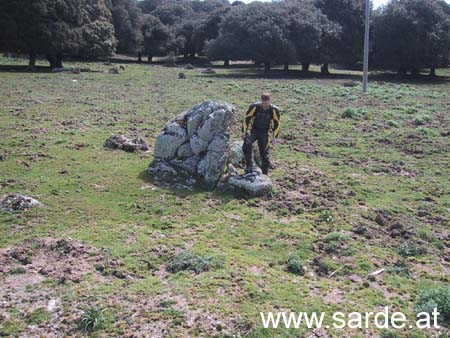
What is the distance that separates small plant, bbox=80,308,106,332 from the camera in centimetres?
584

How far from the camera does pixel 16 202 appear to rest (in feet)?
30.1

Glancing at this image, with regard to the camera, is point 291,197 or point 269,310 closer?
point 269,310

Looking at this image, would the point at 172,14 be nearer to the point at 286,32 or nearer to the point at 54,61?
the point at 286,32

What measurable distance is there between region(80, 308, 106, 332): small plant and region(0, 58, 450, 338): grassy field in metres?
0.03

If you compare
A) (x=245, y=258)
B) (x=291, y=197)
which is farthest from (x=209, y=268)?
(x=291, y=197)

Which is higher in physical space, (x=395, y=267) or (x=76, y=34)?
(x=76, y=34)

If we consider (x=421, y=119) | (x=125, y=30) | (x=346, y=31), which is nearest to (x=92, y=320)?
(x=421, y=119)

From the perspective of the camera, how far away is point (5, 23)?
1526 inches

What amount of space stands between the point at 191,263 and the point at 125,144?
6.90 metres

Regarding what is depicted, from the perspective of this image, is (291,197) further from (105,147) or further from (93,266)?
(105,147)

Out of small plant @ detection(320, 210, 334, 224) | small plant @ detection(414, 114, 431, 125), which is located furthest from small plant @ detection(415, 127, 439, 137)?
small plant @ detection(320, 210, 334, 224)

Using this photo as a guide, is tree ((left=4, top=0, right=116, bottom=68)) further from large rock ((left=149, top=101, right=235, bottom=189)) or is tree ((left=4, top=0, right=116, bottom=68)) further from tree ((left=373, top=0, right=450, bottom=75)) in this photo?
large rock ((left=149, top=101, right=235, bottom=189))

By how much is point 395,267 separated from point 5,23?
→ 38.5 m

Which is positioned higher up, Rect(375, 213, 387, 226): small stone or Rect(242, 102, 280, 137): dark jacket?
Rect(242, 102, 280, 137): dark jacket
